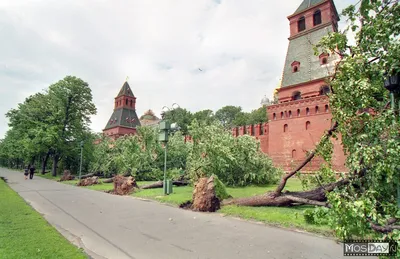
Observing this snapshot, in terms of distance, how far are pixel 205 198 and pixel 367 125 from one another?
19.8ft

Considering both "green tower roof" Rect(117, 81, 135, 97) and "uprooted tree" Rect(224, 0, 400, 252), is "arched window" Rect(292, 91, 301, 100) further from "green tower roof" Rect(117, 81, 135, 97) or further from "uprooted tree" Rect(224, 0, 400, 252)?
"green tower roof" Rect(117, 81, 135, 97)

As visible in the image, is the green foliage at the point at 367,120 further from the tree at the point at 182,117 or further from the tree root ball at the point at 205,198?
the tree at the point at 182,117

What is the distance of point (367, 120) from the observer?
3.85 m

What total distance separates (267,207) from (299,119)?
23.7 meters

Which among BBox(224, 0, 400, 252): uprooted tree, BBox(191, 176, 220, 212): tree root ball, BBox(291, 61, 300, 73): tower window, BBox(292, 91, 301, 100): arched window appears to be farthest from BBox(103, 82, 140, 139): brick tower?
BBox(224, 0, 400, 252): uprooted tree

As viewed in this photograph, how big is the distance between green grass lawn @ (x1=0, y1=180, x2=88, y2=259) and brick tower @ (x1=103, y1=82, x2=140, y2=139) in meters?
55.7

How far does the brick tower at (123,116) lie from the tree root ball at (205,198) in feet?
178

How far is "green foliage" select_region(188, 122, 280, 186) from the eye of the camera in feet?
47.0

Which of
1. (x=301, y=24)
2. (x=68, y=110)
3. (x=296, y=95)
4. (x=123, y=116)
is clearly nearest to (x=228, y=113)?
(x=123, y=116)

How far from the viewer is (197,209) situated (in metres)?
8.72

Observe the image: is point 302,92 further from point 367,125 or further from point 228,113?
point 228,113

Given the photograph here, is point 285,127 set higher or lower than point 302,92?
lower

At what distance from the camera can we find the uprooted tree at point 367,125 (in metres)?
3.21

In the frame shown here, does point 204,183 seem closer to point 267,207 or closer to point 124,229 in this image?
point 267,207
